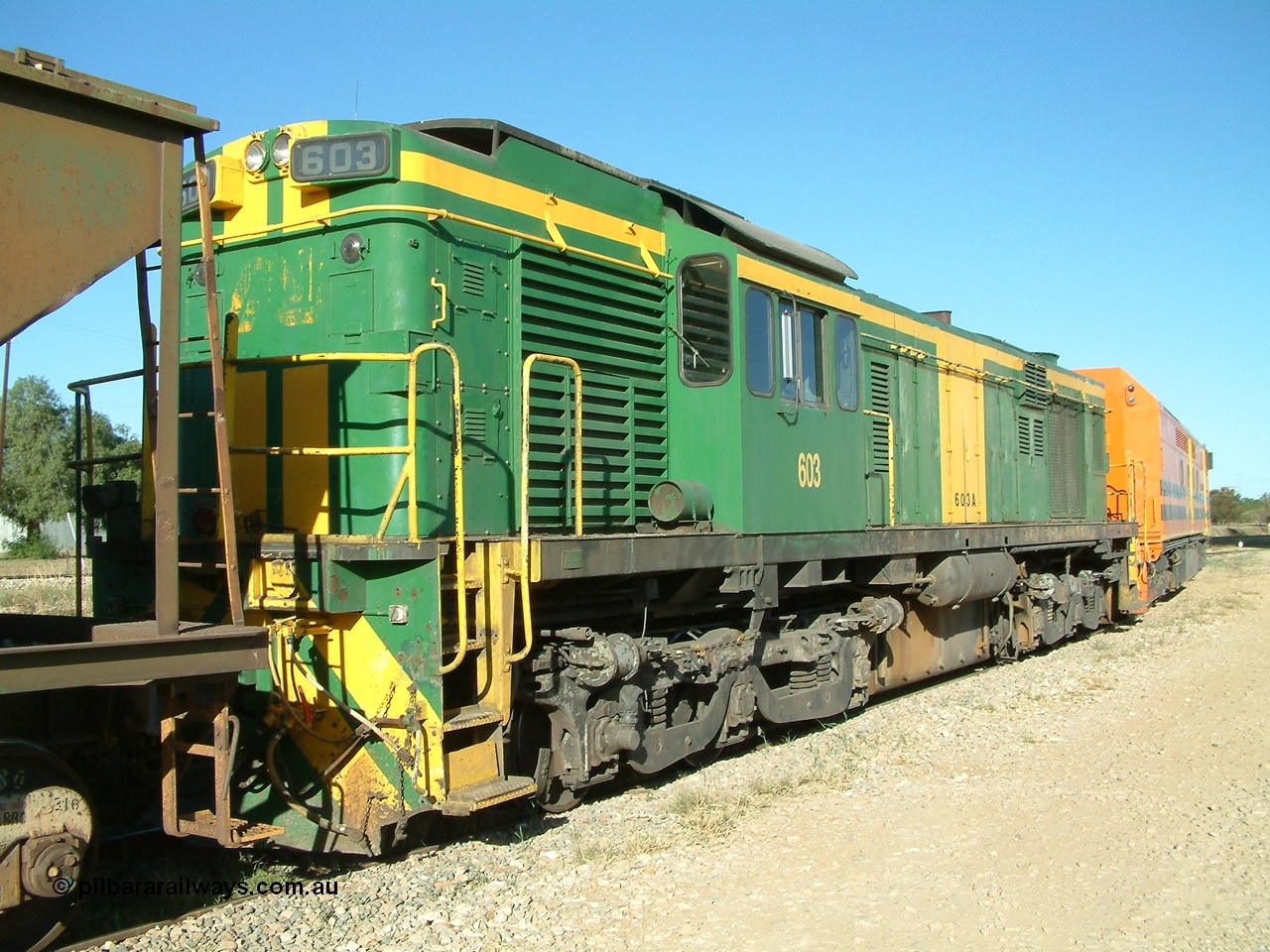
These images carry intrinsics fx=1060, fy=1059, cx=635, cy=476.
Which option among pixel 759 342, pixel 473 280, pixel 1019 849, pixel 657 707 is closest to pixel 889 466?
pixel 759 342

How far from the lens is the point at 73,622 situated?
190 inches

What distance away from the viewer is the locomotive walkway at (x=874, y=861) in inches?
165

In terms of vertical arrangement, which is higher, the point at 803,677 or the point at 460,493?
the point at 460,493

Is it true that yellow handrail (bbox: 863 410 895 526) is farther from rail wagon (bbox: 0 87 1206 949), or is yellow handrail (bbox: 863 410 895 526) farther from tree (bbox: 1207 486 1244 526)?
tree (bbox: 1207 486 1244 526)

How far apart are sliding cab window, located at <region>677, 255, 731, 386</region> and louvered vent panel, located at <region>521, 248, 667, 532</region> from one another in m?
0.16

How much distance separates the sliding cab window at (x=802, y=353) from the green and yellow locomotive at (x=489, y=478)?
29 mm

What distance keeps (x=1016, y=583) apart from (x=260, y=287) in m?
9.12

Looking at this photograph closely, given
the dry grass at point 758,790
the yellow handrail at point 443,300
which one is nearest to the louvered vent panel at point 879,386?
the dry grass at point 758,790

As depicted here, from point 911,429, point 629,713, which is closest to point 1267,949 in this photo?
point 629,713

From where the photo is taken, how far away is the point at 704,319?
6988 mm

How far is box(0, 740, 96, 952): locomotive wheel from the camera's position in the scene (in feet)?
12.5

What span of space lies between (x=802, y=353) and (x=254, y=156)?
3923 millimetres

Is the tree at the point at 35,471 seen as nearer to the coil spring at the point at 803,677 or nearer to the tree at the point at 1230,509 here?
the coil spring at the point at 803,677

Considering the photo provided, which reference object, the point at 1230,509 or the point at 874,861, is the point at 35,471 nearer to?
the point at 874,861
